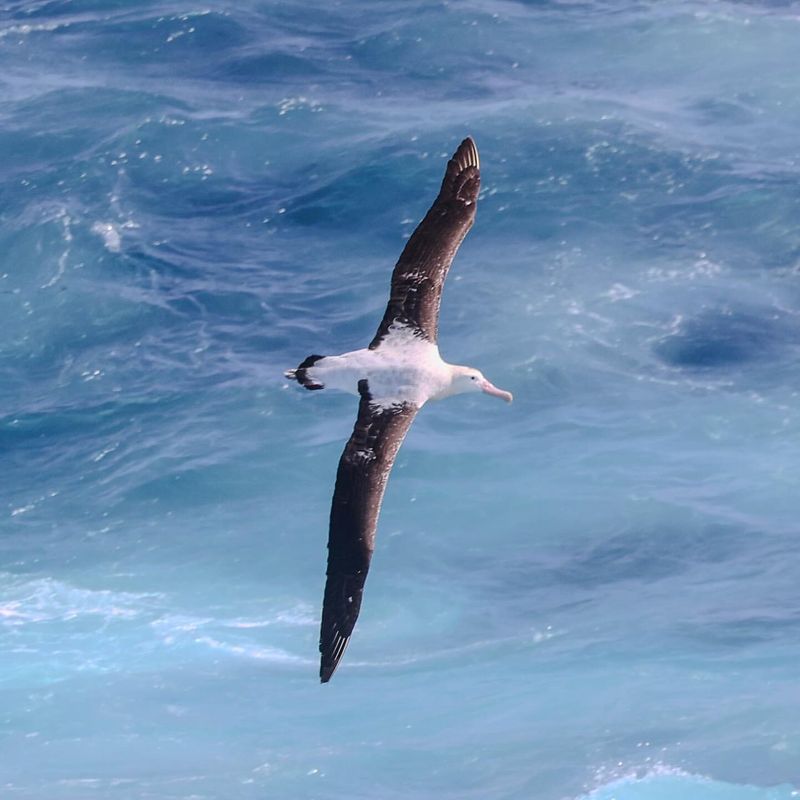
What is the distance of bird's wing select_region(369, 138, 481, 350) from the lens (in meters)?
16.0

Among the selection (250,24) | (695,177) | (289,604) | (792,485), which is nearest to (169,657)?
(289,604)

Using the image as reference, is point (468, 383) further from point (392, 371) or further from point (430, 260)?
point (430, 260)

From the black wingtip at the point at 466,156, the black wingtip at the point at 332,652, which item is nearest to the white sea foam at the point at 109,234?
the black wingtip at the point at 466,156

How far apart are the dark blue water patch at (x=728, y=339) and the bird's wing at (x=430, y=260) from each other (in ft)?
29.4

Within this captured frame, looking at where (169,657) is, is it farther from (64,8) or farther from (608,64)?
(64,8)

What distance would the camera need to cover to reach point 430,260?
16.0 m

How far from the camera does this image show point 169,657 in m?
22.0

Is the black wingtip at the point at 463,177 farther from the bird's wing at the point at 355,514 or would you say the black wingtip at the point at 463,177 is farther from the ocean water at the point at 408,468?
the ocean water at the point at 408,468

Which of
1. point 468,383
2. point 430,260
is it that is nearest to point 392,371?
point 468,383

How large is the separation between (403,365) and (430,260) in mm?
1247

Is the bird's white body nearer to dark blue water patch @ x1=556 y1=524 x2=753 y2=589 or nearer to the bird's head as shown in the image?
the bird's head

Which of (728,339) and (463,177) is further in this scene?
(728,339)

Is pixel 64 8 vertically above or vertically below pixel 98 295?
above

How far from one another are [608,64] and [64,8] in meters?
14.2
